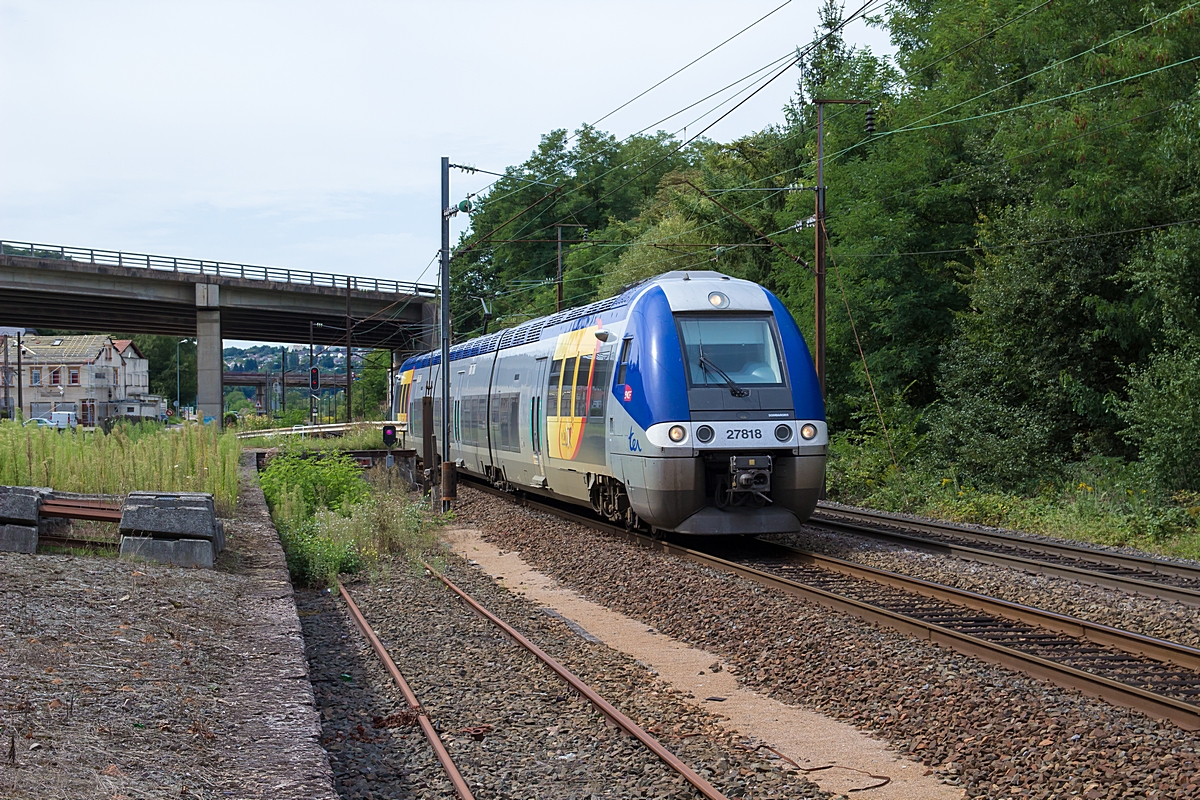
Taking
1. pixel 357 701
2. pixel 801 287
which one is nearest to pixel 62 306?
pixel 801 287

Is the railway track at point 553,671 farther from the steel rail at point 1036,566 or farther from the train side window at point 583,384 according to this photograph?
the steel rail at point 1036,566

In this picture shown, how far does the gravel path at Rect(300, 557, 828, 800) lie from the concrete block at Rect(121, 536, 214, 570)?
1221mm

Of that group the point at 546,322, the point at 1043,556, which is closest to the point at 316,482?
the point at 546,322

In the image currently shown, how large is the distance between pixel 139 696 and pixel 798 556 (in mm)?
8926

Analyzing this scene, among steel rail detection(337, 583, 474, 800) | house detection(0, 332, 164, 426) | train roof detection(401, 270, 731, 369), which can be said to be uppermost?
Result: house detection(0, 332, 164, 426)

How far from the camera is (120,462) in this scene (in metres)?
14.3

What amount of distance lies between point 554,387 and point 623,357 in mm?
3252

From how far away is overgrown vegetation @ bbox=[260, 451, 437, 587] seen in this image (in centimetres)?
1374

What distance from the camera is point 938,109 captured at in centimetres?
2914

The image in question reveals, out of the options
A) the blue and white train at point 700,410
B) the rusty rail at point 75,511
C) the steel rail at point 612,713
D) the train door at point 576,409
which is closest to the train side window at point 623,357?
the blue and white train at point 700,410

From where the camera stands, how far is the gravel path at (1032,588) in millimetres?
9664

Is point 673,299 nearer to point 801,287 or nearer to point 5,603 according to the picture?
point 5,603

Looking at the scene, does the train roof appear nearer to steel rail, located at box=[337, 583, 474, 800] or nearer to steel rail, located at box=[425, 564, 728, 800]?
steel rail, located at box=[425, 564, 728, 800]

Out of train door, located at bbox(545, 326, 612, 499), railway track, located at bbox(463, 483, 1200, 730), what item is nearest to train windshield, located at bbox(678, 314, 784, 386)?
train door, located at bbox(545, 326, 612, 499)
